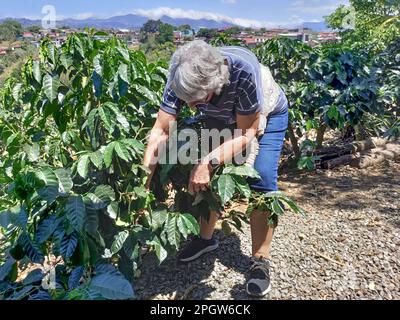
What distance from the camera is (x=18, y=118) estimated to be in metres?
2.16

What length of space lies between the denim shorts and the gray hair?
1.40ft

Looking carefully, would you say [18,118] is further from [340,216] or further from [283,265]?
[340,216]

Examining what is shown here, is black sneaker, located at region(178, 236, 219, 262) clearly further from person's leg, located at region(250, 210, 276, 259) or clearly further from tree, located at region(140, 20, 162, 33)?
tree, located at region(140, 20, 162, 33)

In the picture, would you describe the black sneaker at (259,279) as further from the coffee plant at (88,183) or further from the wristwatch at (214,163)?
the wristwatch at (214,163)

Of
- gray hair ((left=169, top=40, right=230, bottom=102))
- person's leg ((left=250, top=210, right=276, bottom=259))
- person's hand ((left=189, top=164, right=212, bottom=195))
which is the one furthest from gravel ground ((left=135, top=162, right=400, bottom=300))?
gray hair ((left=169, top=40, right=230, bottom=102))

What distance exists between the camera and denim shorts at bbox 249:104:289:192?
1880mm

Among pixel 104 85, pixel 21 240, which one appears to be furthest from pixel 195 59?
pixel 21 240

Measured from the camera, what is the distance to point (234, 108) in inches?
71.4

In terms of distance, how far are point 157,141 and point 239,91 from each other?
1.27 ft

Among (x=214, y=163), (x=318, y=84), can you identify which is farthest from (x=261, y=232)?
(x=318, y=84)

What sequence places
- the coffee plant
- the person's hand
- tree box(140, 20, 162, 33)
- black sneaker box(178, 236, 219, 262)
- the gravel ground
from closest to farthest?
1. the coffee plant
2. the person's hand
3. the gravel ground
4. black sneaker box(178, 236, 219, 262)
5. tree box(140, 20, 162, 33)
